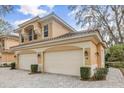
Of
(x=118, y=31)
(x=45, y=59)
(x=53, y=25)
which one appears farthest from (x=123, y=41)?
(x=45, y=59)

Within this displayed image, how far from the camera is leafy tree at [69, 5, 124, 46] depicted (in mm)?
18453

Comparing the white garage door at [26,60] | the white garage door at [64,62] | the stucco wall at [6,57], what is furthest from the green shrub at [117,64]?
the stucco wall at [6,57]

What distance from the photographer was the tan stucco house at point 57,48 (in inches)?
407

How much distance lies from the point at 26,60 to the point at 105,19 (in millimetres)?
10833

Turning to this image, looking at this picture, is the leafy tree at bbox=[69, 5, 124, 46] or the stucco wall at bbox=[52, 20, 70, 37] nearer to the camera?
the stucco wall at bbox=[52, 20, 70, 37]

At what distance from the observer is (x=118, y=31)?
1969 cm

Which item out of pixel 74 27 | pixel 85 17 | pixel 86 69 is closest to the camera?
pixel 86 69

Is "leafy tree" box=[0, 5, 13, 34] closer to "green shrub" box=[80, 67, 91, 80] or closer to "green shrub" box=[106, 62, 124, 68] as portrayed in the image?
"green shrub" box=[80, 67, 91, 80]

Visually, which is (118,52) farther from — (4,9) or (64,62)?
(4,9)

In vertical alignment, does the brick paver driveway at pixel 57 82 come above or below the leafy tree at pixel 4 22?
below

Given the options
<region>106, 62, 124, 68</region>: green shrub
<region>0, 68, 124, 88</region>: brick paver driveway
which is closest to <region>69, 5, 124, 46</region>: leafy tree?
<region>106, 62, 124, 68</region>: green shrub

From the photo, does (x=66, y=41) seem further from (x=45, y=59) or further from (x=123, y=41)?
(x=123, y=41)

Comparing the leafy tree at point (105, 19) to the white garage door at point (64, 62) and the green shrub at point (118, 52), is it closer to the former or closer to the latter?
the green shrub at point (118, 52)

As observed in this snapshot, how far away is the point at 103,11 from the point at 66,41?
9748mm
